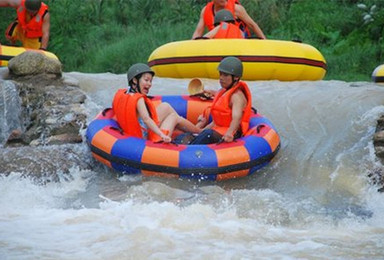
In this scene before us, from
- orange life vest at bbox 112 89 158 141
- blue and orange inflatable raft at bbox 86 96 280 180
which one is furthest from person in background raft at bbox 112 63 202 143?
blue and orange inflatable raft at bbox 86 96 280 180

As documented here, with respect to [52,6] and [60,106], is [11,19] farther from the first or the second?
[60,106]

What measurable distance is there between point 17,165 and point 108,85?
7.52 ft

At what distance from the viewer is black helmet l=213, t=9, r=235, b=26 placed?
9.27 metres

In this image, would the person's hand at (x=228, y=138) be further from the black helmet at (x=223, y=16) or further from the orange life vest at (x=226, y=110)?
the black helmet at (x=223, y=16)

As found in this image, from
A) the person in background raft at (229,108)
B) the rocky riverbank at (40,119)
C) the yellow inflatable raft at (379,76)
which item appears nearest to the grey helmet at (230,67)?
the person in background raft at (229,108)

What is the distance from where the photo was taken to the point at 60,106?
7.80 metres

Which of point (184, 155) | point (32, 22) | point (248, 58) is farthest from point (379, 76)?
point (32, 22)

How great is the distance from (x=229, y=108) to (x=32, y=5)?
453cm

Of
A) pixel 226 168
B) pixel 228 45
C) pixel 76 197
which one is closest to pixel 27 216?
pixel 76 197

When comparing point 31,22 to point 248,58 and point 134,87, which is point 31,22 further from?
point 134,87

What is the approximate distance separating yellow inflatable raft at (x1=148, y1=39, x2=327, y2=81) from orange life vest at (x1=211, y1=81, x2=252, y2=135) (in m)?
2.10

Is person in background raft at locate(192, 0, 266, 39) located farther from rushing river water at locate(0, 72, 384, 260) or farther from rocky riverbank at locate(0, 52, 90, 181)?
rocky riverbank at locate(0, 52, 90, 181)

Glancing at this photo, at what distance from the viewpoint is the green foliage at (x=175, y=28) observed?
43.9ft

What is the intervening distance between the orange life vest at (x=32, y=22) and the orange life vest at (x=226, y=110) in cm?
432
